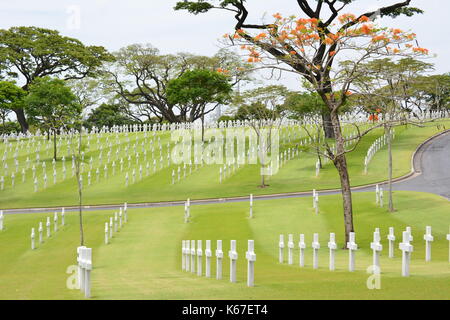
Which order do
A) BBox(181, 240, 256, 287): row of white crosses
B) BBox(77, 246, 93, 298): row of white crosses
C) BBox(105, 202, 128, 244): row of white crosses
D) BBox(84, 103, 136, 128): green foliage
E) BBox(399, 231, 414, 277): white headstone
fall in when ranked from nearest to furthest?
BBox(77, 246, 93, 298): row of white crosses
BBox(181, 240, 256, 287): row of white crosses
BBox(399, 231, 414, 277): white headstone
BBox(105, 202, 128, 244): row of white crosses
BBox(84, 103, 136, 128): green foliage

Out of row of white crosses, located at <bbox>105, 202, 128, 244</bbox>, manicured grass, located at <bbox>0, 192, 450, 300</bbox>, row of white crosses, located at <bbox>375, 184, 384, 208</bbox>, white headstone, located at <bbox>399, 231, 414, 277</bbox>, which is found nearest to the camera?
manicured grass, located at <bbox>0, 192, 450, 300</bbox>

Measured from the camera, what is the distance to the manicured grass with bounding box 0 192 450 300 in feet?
39.3

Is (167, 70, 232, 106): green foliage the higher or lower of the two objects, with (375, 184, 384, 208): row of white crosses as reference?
higher

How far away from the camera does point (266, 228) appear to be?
3164 centimetres

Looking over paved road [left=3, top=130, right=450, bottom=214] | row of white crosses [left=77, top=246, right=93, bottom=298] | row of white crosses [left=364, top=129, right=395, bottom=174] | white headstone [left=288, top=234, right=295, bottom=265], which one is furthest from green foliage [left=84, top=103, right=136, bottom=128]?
row of white crosses [left=77, top=246, right=93, bottom=298]

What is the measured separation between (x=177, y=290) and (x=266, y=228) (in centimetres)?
1960

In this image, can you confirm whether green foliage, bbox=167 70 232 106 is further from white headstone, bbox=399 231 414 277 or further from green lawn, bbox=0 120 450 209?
white headstone, bbox=399 231 414 277

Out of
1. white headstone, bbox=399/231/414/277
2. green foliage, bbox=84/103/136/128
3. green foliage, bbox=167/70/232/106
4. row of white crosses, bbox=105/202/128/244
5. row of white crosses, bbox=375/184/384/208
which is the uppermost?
green foliage, bbox=167/70/232/106

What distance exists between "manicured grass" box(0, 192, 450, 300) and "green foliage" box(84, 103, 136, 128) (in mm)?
78787

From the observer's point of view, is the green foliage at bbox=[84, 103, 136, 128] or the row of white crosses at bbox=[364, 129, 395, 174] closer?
the row of white crosses at bbox=[364, 129, 395, 174]

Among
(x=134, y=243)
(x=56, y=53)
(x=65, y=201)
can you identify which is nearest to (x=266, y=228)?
(x=134, y=243)

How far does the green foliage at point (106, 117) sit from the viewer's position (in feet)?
389
